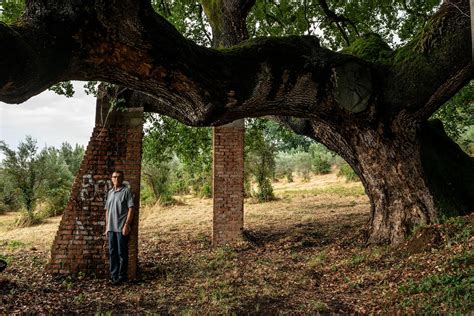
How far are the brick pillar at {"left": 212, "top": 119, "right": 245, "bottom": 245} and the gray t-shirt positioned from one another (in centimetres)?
299

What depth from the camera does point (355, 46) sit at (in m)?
7.47

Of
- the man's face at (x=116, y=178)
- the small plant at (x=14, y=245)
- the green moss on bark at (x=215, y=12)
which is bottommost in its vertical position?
the small plant at (x=14, y=245)

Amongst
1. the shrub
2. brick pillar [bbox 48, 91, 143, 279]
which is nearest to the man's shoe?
brick pillar [bbox 48, 91, 143, 279]

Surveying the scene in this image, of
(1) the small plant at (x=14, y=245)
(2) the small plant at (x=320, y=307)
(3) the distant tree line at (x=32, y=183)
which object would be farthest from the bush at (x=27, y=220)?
(2) the small plant at (x=320, y=307)

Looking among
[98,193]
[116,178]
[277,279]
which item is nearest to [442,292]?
[277,279]

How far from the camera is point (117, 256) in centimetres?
637

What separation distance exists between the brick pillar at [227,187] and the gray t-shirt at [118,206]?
9.81 ft

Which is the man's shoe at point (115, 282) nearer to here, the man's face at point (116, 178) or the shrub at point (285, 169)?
the man's face at point (116, 178)

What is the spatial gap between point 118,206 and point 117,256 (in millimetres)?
832

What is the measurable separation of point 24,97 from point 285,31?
31.2 feet

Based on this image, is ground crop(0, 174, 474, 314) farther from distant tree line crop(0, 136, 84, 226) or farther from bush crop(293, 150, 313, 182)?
bush crop(293, 150, 313, 182)

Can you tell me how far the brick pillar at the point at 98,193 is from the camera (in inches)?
261

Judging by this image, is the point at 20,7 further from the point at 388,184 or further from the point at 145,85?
the point at 388,184

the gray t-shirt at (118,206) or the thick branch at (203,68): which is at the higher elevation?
the thick branch at (203,68)
